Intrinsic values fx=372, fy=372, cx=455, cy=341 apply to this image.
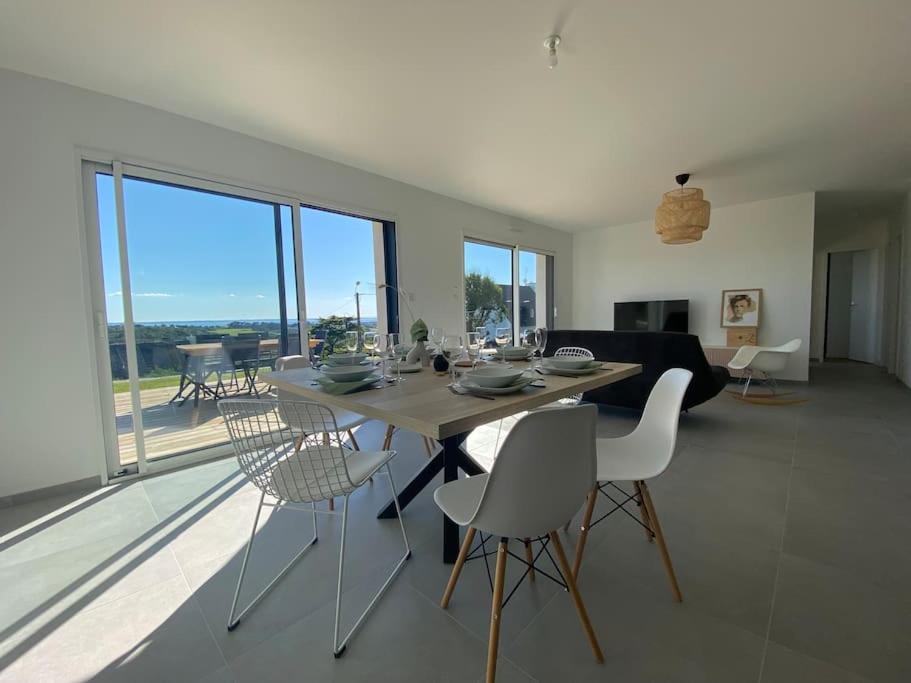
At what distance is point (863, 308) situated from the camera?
22.1 ft

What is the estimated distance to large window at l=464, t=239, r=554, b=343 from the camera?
Answer: 5.32 metres

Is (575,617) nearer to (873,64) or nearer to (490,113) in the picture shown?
(490,113)

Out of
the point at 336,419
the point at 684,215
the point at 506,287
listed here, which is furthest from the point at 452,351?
the point at 506,287

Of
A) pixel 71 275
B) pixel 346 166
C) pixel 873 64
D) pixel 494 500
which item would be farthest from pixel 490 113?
pixel 71 275

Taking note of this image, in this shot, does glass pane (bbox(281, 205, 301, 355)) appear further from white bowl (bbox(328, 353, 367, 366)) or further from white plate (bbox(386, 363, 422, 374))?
white plate (bbox(386, 363, 422, 374))

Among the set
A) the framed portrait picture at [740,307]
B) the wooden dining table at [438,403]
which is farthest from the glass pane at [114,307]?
the framed portrait picture at [740,307]

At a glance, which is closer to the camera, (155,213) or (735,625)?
(735,625)

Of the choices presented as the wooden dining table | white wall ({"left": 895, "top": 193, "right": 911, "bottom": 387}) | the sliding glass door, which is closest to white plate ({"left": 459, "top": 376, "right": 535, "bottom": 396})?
the wooden dining table

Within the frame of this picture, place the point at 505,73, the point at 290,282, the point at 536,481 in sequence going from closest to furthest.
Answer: the point at 536,481
the point at 505,73
the point at 290,282

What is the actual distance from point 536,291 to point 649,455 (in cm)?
550

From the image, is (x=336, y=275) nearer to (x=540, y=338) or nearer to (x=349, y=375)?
(x=349, y=375)

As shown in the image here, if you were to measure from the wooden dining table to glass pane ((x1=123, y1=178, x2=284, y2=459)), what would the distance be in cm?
151

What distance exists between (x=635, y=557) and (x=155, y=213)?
369cm

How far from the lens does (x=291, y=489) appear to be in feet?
4.35
